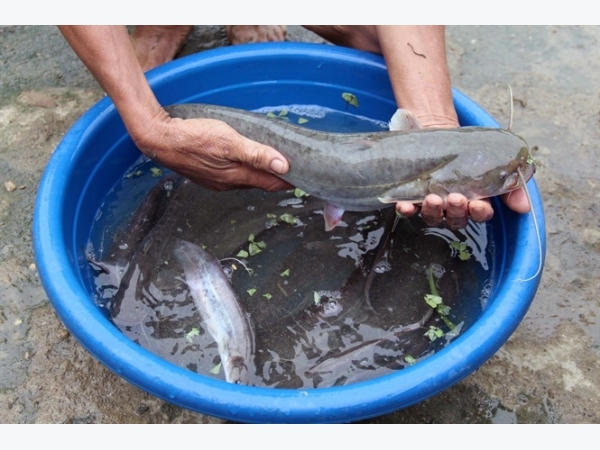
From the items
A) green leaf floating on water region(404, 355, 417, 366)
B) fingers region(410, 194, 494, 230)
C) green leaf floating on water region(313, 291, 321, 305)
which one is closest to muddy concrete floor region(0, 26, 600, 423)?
green leaf floating on water region(404, 355, 417, 366)

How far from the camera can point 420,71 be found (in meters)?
2.92

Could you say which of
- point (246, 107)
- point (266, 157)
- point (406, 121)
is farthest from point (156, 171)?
point (406, 121)

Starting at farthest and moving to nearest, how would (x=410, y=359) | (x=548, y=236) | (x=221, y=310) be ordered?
1. (x=548, y=236)
2. (x=221, y=310)
3. (x=410, y=359)

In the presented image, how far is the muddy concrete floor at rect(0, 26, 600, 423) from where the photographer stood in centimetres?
253

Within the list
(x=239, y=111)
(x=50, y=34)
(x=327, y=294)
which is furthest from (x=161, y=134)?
(x=50, y=34)

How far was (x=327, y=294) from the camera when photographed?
9.05ft

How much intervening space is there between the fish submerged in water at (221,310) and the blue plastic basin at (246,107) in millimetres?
442

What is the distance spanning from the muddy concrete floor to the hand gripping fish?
33.3 inches

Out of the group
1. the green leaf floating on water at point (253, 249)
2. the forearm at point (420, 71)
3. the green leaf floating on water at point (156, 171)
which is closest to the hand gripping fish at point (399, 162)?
the forearm at point (420, 71)

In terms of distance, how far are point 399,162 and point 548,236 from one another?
1.22 m

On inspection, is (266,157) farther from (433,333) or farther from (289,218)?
(433,333)

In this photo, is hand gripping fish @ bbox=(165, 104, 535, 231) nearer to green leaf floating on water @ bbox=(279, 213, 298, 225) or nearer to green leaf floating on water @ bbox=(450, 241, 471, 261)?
green leaf floating on water @ bbox=(279, 213, 298, 225)

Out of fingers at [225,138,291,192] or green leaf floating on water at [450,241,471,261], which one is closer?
fingers at [225,138,291,192]

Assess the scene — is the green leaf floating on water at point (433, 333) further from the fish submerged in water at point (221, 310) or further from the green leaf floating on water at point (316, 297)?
the fish submerged in water at point (221, 310)
